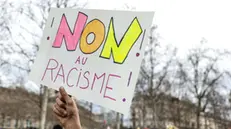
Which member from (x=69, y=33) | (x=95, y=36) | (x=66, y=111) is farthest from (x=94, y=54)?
(x=66, y=111)

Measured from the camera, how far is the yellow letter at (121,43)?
2520mm

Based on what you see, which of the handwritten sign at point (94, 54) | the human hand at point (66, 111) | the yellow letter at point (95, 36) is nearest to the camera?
the human hand at point (66, 111)

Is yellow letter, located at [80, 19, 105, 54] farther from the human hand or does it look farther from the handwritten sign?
the human hand

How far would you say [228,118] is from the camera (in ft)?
123

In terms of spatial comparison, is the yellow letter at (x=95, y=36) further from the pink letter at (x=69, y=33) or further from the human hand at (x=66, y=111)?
the human hand at (x=66, y=111)

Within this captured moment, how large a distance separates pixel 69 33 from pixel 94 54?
29 centimetres

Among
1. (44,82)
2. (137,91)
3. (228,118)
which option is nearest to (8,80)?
(137,91)

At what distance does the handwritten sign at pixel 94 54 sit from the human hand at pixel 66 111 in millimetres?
191

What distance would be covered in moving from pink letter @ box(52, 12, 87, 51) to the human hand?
1.63 ft

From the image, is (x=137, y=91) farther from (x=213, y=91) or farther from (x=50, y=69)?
(x=50, y=69)

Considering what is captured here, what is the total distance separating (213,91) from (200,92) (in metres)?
1.54

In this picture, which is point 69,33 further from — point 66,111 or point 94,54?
point 66,111

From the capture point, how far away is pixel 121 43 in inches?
102

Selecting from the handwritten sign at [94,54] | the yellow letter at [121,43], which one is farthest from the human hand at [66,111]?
the yellow letter at [121,43]
